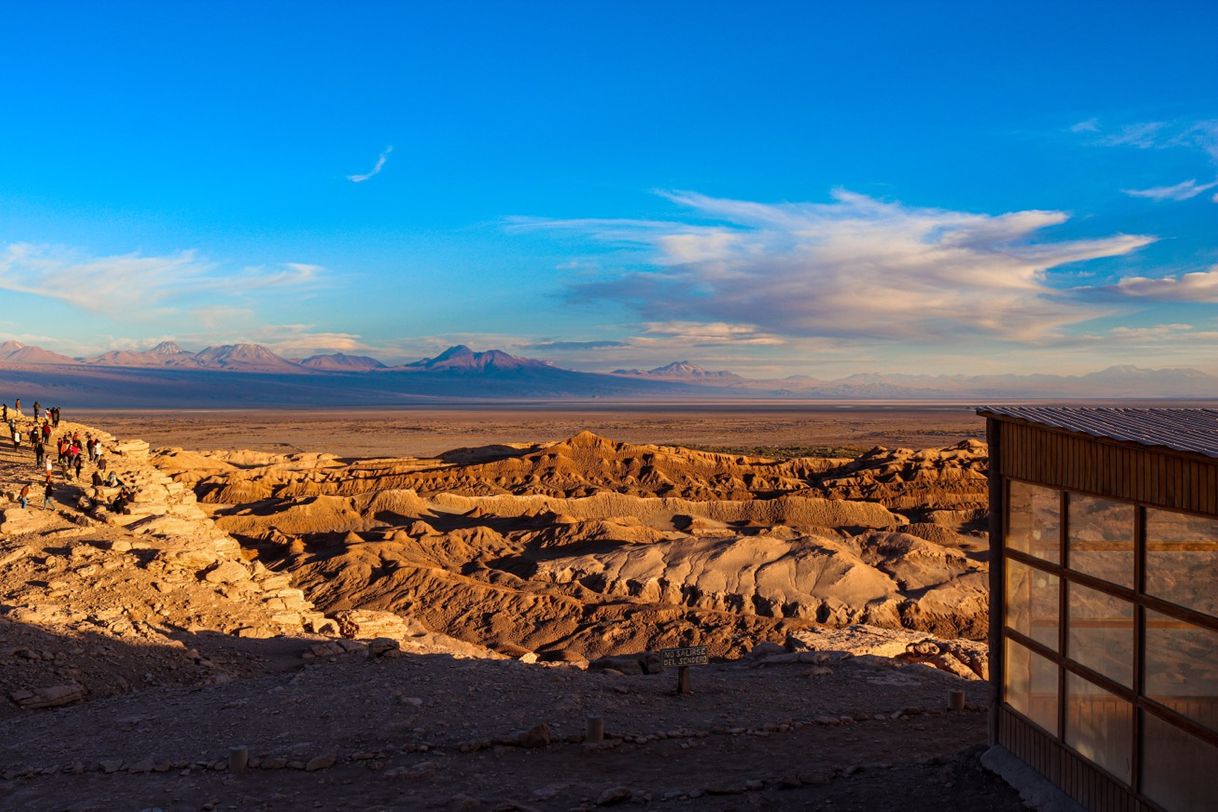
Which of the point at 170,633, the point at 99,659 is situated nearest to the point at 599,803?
the point at 99,659

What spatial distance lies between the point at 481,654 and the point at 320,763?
8.49 m

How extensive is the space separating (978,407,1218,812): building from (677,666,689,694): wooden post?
469 cm

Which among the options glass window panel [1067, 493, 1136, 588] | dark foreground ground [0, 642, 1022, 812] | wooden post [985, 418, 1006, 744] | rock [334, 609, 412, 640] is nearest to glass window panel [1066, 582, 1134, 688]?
glass window panel [1067, 493, 1136, 588]

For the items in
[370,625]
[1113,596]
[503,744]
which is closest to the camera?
[1113,596]

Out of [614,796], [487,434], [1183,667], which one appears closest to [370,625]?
[614,796]

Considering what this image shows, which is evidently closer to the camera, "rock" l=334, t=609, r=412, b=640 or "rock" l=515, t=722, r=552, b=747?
"rock" l=515, t=722, r=552, b=747

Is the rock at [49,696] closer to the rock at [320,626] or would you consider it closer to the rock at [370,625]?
the rock at [320,626]

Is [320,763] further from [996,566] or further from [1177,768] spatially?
[1177,768]

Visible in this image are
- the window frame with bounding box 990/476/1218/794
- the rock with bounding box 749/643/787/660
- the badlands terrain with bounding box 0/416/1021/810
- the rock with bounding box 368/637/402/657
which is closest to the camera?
the window frame with bounding box 990/476/1218/794

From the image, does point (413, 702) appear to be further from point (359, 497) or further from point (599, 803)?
point (359, 497)

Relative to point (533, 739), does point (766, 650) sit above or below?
below

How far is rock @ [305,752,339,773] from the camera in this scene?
381 inches

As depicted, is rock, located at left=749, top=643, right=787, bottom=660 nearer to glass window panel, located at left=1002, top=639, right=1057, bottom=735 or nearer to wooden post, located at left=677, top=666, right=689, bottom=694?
wooden post, located at left=677, top=666, right=689, bottom=694

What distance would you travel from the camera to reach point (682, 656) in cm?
1238
